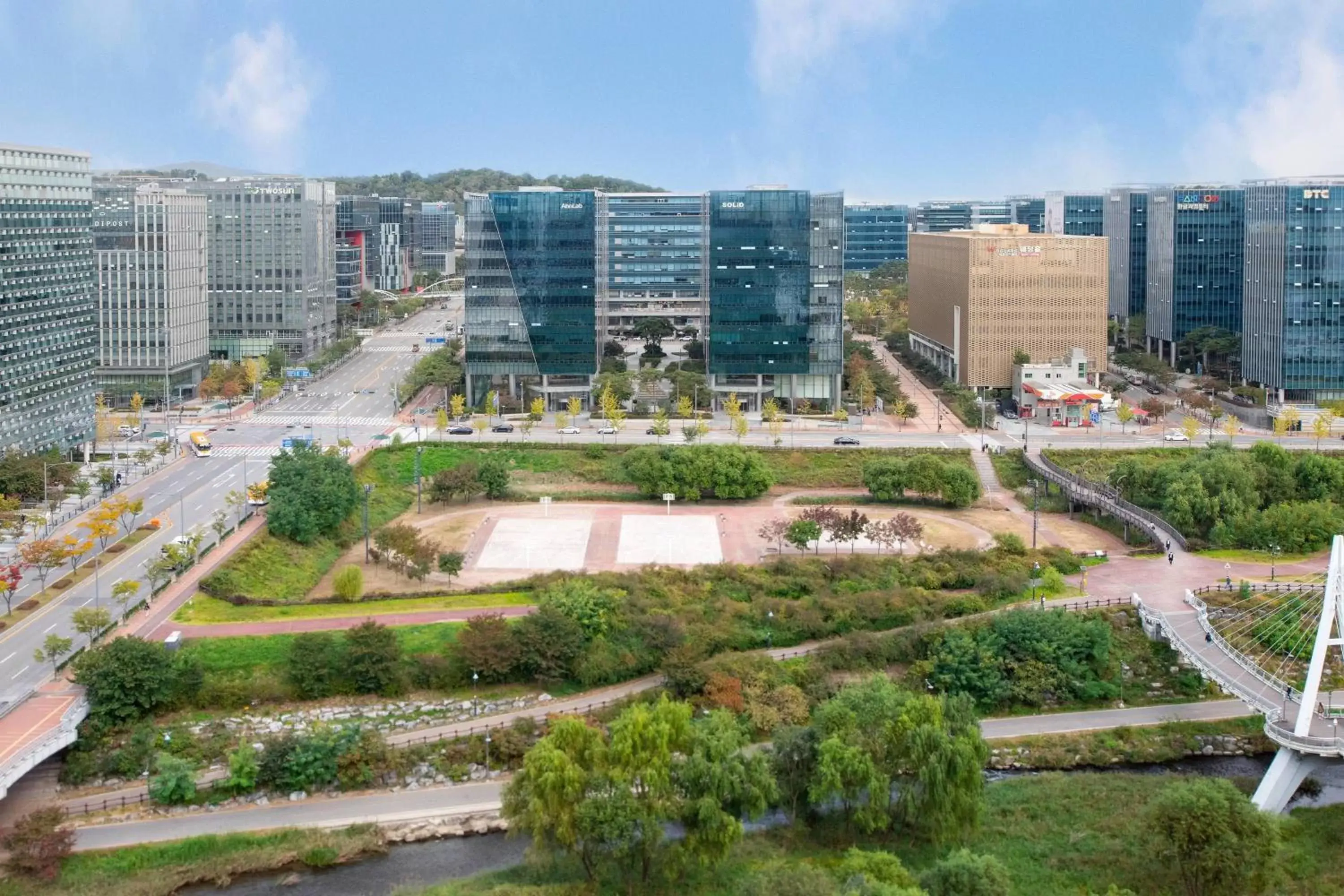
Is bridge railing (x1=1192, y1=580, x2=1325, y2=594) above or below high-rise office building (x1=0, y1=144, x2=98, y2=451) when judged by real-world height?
below

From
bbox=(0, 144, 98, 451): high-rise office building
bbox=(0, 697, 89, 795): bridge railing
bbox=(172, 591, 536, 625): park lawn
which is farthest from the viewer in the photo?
bbox=(0, 144, 98, 451): high-rise office building

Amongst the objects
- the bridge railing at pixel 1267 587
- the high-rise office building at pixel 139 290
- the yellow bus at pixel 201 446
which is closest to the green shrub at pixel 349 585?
the yellow bus at pixel 201 446

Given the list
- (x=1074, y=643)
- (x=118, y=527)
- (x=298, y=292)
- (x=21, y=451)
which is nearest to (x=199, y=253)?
(x=298, y=292)

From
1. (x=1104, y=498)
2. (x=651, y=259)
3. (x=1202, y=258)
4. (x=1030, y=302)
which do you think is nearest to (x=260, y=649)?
(x=1104, y=498)

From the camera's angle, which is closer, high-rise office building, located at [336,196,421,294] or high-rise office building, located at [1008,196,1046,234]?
high-rise office building, located at [336,196,421,294]

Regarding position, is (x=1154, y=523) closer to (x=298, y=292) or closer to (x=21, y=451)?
(x=21, y=451)

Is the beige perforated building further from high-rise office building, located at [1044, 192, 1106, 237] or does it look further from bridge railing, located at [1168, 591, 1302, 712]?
bridge railing, located at [1168, 591, 1302, 712]

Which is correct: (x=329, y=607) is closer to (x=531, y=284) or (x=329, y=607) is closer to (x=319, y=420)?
(x=319, y=420)

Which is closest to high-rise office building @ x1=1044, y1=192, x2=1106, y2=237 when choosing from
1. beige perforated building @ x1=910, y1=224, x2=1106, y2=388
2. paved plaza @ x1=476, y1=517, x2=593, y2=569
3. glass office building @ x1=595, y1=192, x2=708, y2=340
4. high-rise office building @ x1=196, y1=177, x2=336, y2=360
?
glass office building @ x1=595, y1=192, x2=708, y2=340
